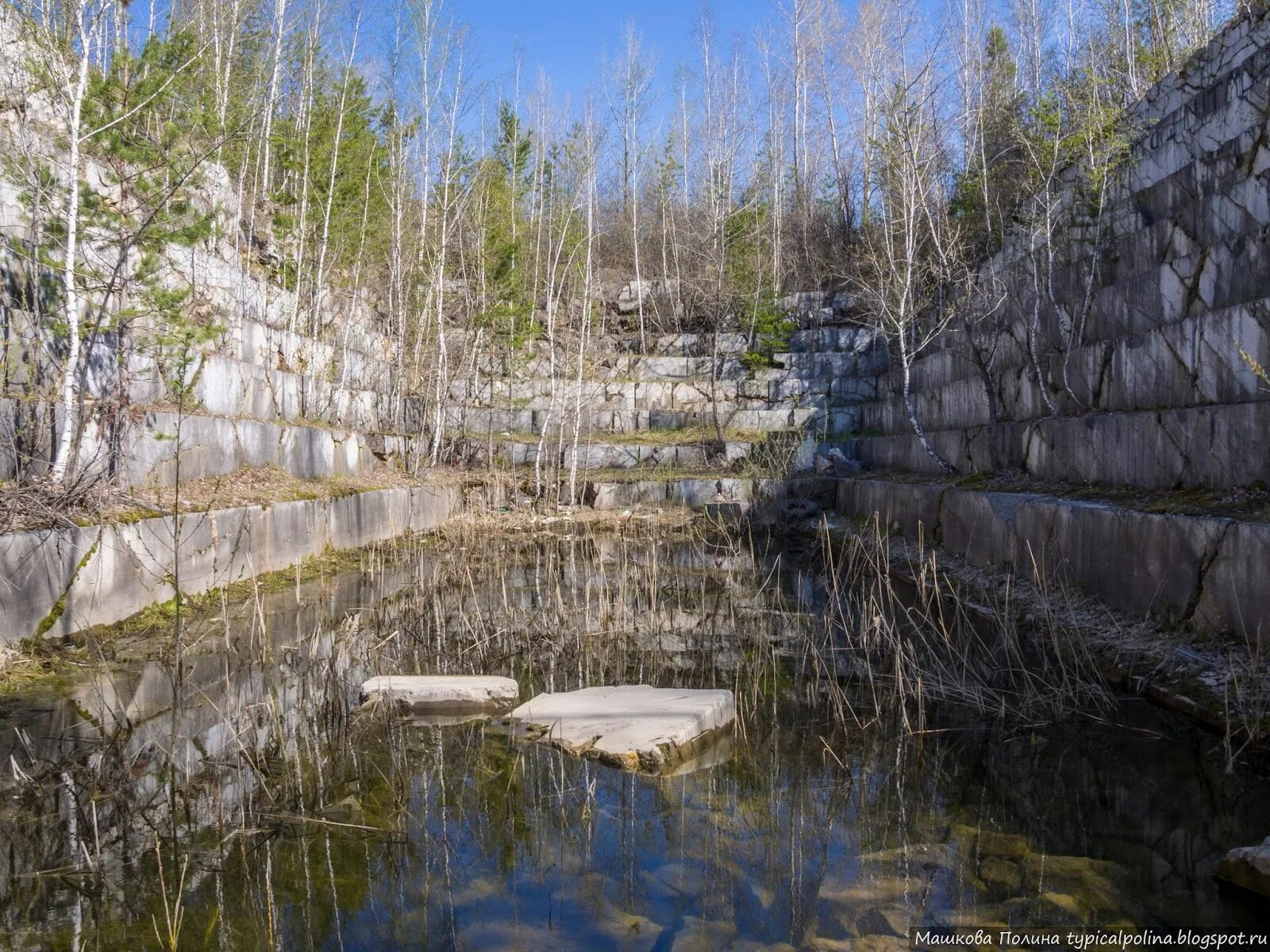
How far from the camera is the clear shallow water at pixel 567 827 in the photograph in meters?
2.64

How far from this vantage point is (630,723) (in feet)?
13.4

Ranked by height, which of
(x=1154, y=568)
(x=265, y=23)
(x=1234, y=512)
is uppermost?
(x=265, y=23)

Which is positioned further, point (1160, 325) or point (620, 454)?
point (620, 454)

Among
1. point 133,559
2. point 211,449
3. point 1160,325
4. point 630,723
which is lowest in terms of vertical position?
point 630,723

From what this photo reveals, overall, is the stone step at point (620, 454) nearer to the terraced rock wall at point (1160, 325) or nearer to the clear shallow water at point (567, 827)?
the terraced rock wall at point (1160, 325)

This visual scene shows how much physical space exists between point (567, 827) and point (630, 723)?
0.85 metres

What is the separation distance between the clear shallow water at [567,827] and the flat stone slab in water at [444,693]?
177mm

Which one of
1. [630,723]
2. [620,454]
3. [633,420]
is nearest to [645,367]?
[633,420]

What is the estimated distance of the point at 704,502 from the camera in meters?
14.4

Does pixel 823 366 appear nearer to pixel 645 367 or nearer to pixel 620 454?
pixel 645 367

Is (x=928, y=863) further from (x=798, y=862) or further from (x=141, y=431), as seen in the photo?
(x=141, y=431)

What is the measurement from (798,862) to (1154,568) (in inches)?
129

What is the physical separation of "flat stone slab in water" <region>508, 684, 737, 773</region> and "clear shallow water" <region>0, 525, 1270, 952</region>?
0.33ft

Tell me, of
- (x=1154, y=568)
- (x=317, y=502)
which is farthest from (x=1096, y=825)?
(x=317, y=502)
